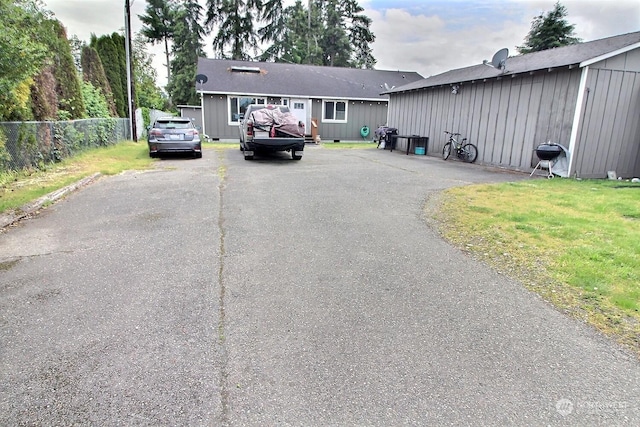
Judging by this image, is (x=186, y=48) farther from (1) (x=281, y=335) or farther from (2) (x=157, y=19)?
(1) (x=281, y=335)

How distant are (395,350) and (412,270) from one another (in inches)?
57.9

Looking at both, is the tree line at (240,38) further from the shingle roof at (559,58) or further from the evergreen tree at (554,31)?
the shingle roof at (559,58)

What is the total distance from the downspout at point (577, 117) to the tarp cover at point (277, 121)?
733cm

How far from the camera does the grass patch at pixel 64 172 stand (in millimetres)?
6637

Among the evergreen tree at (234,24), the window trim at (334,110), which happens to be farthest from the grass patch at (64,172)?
the evergreen tree at (234,24)

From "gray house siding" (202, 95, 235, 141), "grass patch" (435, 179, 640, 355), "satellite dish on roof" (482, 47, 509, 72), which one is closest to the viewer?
"grass patch" (435, 179, 640, 355)

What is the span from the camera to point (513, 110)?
1173 cm

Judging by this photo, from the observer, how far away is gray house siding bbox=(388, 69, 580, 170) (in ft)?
33.5

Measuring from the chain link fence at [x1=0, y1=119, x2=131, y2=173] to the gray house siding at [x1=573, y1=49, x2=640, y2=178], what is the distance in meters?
13.2

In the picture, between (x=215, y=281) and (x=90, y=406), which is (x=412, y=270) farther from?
(x=90, y=406)

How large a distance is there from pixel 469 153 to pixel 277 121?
22.5 feet

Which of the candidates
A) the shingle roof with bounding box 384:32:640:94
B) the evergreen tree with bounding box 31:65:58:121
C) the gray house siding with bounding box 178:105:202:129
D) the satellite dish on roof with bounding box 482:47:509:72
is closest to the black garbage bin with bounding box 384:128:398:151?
the shingle roof with bounding box 384:32:640:94

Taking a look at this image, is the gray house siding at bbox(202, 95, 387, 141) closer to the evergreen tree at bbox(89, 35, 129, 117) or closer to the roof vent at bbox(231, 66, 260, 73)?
the roof vent at bbox(231, 66, 260, 73)

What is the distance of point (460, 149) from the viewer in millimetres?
13789
